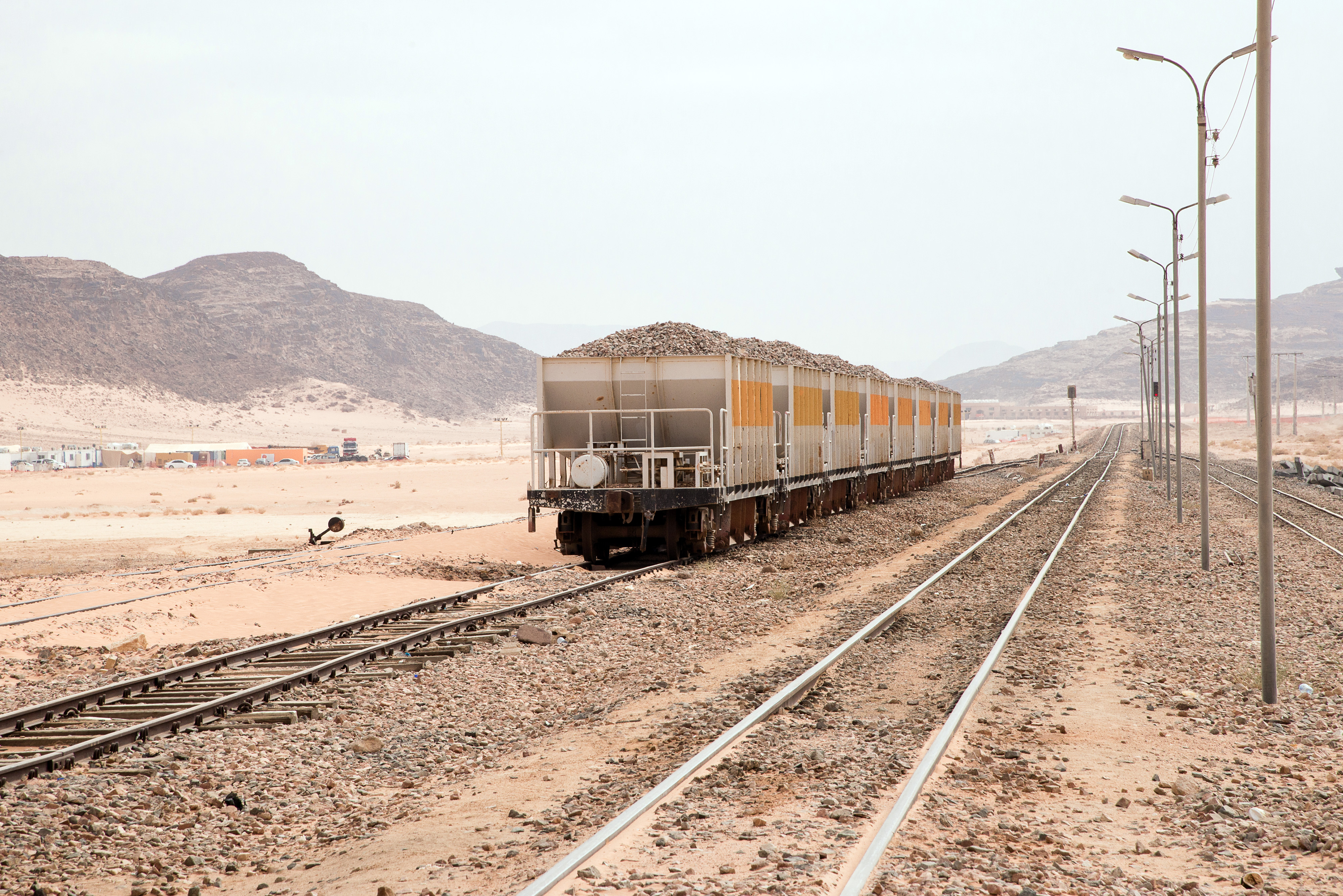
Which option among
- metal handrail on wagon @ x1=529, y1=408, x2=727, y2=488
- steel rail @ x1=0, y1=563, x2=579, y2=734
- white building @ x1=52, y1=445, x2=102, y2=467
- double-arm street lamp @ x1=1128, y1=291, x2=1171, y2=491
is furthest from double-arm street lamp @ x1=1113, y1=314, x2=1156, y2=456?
white building @ x1=52, y1=445, x2=102, y2=467

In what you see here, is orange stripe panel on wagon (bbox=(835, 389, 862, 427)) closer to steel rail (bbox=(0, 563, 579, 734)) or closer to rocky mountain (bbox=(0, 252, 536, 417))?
steel rail (bbox=(0, 563, 579, 734))

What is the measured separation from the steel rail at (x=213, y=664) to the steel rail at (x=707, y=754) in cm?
569

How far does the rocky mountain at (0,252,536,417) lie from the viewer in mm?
152875

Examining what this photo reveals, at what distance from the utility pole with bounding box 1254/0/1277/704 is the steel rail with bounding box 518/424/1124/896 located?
3.75 metres

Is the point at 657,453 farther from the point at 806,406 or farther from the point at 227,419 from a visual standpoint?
the point at 227,419

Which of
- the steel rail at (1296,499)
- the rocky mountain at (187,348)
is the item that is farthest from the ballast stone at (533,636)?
the rocky mountain at (187,348)

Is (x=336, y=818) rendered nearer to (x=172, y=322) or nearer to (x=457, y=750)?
(x=457, y=750)

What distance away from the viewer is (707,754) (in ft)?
25.0

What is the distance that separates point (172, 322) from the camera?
6900 inches

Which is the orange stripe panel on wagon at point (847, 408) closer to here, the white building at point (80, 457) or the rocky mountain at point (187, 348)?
the white building at point (80, 457)

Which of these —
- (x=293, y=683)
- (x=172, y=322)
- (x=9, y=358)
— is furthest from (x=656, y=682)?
(x=172, y=322)

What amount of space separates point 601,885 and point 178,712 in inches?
202

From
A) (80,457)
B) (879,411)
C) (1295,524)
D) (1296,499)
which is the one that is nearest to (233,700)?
(1295,524)

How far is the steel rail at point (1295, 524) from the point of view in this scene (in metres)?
21.0
